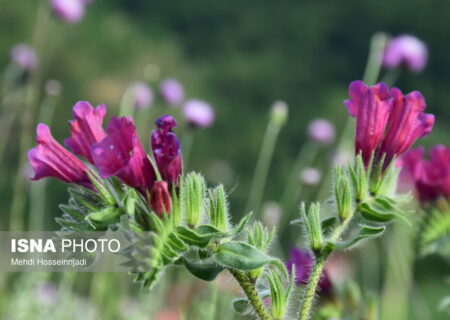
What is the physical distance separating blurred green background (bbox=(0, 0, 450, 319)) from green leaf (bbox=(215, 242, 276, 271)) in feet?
27.8

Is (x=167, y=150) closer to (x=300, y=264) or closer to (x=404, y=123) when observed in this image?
(x=404, y=123)

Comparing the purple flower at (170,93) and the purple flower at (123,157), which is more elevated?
the purple flower at (170,93)

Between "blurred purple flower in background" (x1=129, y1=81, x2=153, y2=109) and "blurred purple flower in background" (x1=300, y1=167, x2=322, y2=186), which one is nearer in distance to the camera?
"blurred purple flower in background" (x1=300, y1=167, x2=322, y2=186)

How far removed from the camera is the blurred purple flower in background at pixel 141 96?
3.59 m

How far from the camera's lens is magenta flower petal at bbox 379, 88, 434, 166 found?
1.31 meters

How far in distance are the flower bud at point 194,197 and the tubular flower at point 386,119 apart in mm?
315

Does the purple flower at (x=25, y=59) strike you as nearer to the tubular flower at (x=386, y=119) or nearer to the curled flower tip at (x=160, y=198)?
the tubular flower at (x=386, y=119)

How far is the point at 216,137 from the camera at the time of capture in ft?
35.2

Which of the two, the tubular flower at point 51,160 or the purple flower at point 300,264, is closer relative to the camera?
the tubular flower at point 51,160

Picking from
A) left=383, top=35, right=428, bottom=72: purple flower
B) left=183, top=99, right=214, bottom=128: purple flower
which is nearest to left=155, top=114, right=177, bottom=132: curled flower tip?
left=183, top=99, right=214, bottom=128: purple flower

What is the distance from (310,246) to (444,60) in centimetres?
1119

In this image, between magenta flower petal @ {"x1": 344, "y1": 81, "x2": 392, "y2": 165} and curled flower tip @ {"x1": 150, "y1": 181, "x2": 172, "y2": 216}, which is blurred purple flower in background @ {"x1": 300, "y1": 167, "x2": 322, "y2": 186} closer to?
magenta flower petal @ {"x1": 344, "y1": 81, "x2": 392, "y2": 165}

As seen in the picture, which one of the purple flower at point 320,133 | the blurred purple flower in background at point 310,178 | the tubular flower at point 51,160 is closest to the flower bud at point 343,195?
the tubular flower at point 51,160

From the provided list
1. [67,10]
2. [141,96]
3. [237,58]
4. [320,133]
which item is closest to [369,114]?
[141,96]
